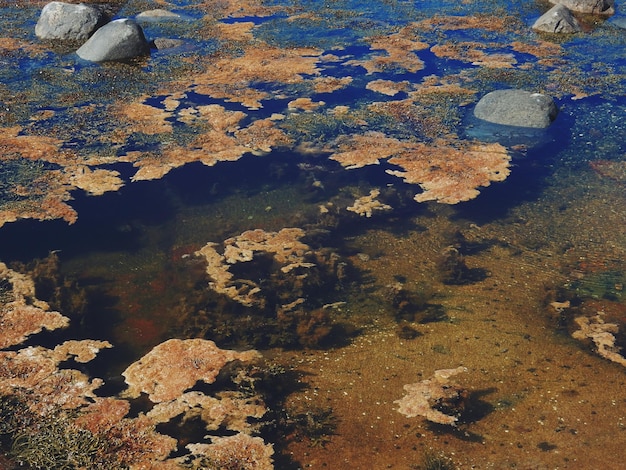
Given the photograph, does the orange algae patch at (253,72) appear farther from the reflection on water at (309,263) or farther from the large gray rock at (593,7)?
the large gray rock at (593,7)

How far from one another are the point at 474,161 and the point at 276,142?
4.21m

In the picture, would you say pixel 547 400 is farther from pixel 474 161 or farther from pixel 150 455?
pixel 474 161

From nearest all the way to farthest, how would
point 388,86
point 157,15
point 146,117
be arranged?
1. point 146,117
2. point 388,86
3. point 157,15

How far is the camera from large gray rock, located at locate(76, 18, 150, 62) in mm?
17406

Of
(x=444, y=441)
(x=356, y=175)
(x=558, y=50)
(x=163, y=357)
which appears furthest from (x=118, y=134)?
(x=558, y=50)

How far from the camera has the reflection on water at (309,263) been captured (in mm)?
6922

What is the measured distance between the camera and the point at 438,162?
12555 mm

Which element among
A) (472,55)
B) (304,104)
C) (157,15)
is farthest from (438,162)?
(157,15)

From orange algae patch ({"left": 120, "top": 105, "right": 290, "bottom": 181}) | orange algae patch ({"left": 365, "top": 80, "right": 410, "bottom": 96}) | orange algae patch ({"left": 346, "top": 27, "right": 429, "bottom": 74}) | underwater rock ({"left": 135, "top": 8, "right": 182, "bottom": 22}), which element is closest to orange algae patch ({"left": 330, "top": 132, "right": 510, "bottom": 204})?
orange algae patch ({"left": 120, "top": 105, "right": 290, "bottom": 181})

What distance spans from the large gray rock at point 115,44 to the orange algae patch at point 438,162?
8.11 m

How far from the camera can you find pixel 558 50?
59.4ft

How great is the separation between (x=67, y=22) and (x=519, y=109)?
45.0 ft

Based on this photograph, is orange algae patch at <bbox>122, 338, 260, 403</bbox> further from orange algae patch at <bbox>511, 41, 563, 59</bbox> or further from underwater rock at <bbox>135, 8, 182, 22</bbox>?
underwater rock at <bbox>135, 8, 182, 22</bbox>

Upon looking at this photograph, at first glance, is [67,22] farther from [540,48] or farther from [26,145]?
[540,48]
